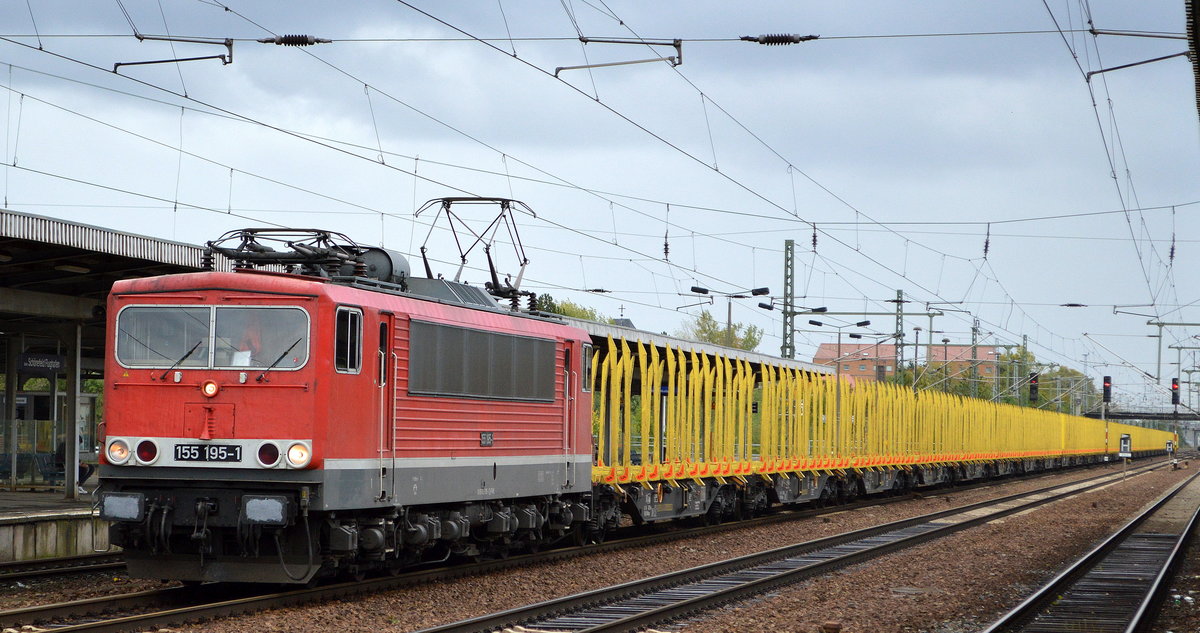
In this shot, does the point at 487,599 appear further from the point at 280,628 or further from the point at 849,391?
the point at 849,391

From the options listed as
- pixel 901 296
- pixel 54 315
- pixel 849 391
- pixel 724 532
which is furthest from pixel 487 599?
pixel 901 296

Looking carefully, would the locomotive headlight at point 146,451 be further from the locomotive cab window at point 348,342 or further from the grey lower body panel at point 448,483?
the locomotive cab window at point 348,342

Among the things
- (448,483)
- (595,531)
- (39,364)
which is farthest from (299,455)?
(39,364)

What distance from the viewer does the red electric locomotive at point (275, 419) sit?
12828 millimetres

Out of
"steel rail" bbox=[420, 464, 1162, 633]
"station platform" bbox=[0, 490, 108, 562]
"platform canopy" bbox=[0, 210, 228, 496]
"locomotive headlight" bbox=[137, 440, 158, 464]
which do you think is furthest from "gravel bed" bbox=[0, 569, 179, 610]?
"platform canopy" bbox=[0, 210, 228, 496]

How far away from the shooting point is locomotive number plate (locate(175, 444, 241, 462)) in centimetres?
1288

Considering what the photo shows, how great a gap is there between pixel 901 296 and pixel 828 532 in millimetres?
30823

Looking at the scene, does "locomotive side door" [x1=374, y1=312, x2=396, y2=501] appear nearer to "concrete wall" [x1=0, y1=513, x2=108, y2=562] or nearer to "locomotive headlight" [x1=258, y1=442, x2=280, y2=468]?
"locomotive headlight" [x1=258, y1=442, x2=280, y2=468]

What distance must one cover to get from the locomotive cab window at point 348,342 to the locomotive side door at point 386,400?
0.39 metres

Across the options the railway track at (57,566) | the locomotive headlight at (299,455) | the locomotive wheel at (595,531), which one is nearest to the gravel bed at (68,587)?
the railway track at (57,566)

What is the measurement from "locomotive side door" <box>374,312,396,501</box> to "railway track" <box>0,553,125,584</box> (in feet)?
14.4

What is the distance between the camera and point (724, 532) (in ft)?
78.4

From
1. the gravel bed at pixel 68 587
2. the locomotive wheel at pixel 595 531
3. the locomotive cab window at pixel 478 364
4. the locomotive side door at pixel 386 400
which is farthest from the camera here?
the locomotive wheel at pixel 595 531

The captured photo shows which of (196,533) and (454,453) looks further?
(454,453)
